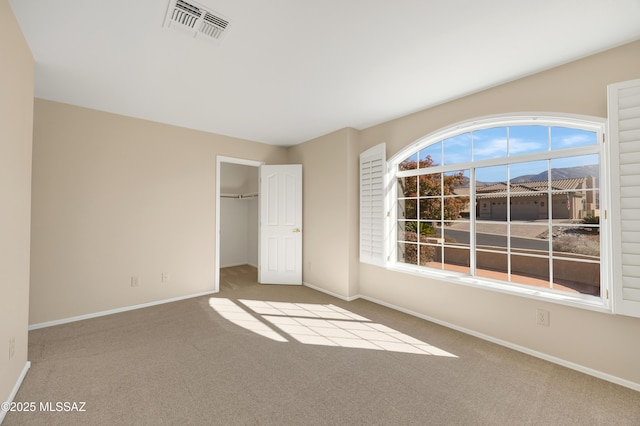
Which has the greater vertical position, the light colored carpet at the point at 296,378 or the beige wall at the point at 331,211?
the beige wall at the point at 331,211

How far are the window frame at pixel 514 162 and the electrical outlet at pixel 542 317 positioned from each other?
13 cm

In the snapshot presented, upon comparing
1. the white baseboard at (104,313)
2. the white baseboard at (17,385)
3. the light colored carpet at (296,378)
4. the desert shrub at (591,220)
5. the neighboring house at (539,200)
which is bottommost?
the light colored carpet at (296,378)

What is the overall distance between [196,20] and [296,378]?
2782 mm

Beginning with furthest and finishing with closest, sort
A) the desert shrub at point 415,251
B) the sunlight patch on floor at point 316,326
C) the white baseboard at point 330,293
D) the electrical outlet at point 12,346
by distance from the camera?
the white baseboard at point 330,293 → the desert shrub at point 415,251 → the sunlight patch on floor at point 316,326 → the electrical outlet at point 12,346

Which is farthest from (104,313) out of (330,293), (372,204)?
(372,204)

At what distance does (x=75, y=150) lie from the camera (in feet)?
10.4

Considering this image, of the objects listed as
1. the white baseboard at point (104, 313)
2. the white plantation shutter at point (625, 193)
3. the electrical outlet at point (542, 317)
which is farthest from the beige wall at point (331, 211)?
the white plantation shutter at point (625, 193)

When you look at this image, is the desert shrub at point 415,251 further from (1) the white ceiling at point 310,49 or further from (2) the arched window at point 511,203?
(1) the white ceiling at point 310,49

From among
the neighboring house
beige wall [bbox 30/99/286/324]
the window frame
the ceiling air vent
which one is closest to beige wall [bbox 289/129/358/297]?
the window frame

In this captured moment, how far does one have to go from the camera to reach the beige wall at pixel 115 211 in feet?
9.85

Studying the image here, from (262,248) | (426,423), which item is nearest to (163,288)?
(262,248)

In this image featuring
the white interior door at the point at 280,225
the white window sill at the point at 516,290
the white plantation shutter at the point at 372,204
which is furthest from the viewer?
the white interior door at the point at 280,225

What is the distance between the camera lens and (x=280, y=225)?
4832 millimetres

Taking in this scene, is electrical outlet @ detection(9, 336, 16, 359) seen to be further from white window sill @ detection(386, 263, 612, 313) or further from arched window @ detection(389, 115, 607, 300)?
arched window @ detection(389, 115, 607, 300)
